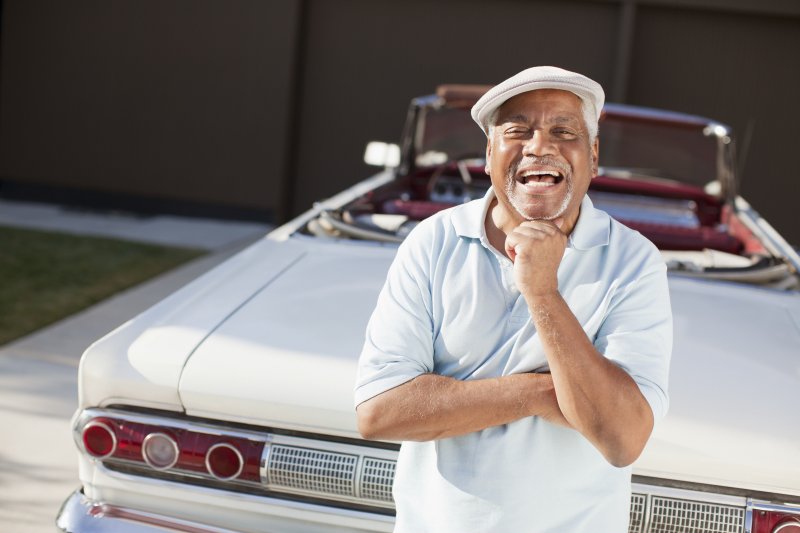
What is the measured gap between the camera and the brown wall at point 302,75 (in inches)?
379

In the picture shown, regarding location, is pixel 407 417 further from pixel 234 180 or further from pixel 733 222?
pixel 234 180

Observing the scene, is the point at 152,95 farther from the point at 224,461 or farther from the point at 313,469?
the point at 313,469

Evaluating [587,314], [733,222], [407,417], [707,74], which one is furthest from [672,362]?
[707,74]

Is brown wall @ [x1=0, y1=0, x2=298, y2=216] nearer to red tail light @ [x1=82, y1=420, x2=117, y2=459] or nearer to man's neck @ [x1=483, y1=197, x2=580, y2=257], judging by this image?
red tail light @ [x1=82, y1=420, x2=117, y2=459]

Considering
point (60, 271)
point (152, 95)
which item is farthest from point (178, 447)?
point (152, 95)

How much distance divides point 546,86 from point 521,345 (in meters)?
0.44

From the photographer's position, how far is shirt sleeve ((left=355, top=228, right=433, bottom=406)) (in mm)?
1632

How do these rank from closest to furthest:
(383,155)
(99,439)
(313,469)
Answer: (313,469) → (99,439) → (383,155)

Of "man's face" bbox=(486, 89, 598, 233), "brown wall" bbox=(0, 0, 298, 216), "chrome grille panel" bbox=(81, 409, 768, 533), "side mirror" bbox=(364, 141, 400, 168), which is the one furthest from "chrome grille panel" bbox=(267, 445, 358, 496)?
"brown wall" bbox=(0, 0, 298, 216)

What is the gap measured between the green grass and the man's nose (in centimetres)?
458

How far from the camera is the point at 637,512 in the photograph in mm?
2020

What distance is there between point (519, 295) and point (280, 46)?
8756mm

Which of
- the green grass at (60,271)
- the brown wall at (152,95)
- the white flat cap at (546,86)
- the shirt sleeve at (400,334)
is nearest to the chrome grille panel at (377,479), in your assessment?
the shirt sleeve at (400,334)

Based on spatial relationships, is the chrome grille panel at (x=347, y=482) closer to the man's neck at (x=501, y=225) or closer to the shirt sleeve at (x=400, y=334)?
the shirt sleeve at (x=400, y=334)
